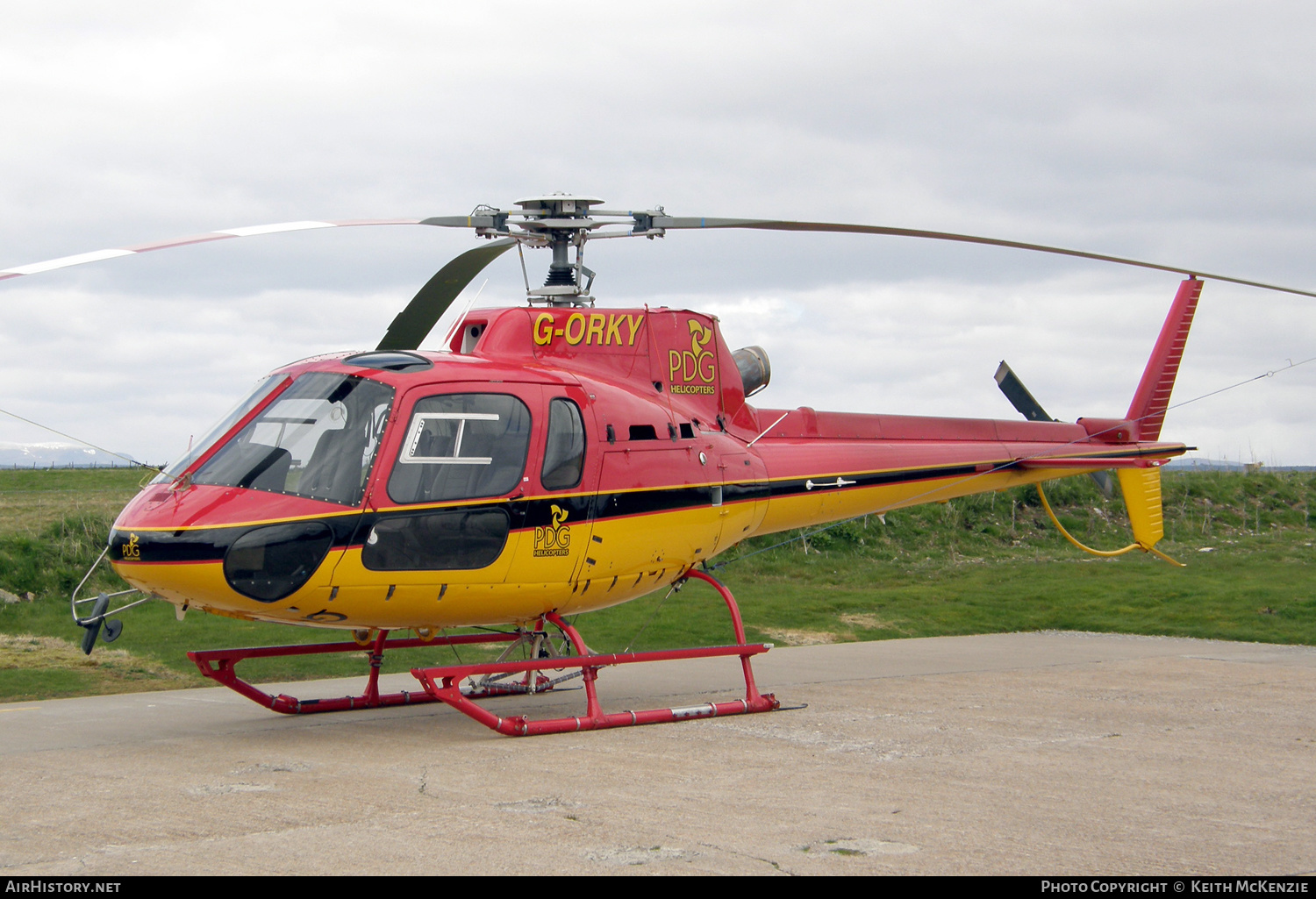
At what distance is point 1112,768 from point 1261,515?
953 inches

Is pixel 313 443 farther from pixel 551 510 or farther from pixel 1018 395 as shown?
pixel 1018 395

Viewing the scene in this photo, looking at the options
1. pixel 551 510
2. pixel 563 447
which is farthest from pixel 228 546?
pixel 563 447

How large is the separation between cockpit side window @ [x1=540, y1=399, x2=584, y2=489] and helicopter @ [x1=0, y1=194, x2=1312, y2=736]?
0.07 feet

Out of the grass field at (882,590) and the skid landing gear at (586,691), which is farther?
the grass field at (882,590)

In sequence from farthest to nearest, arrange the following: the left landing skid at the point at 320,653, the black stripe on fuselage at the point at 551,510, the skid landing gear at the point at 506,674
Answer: the left landing skid at the point at 320,653, the skid landing gear at the point at 506,674, the black stripe on fuselage at the point at 551,510

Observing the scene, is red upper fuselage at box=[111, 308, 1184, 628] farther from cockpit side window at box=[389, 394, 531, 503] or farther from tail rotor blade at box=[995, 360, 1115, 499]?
tail rotor blade at box=[995, 360, 1115, 499]

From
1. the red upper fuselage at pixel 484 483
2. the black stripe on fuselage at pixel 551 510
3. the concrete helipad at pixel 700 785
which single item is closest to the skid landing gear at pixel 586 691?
the concrete helipad at pixel 700 785

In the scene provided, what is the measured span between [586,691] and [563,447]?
201 cm

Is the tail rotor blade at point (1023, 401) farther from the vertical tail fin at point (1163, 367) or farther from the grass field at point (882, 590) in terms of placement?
the grass field at point (882, 590)

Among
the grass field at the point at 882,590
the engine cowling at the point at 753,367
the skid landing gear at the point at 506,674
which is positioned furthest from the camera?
the grass field at the point at 882,590

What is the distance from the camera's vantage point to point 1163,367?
14156 mm

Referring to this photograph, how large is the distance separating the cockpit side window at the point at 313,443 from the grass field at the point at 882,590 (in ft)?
13.8

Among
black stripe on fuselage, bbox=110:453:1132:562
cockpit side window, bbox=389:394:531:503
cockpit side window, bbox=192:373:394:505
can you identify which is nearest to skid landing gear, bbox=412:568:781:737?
black stripe on fuselage, bbox=110:453:1132:562

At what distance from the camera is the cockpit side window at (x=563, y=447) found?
9172 mm
